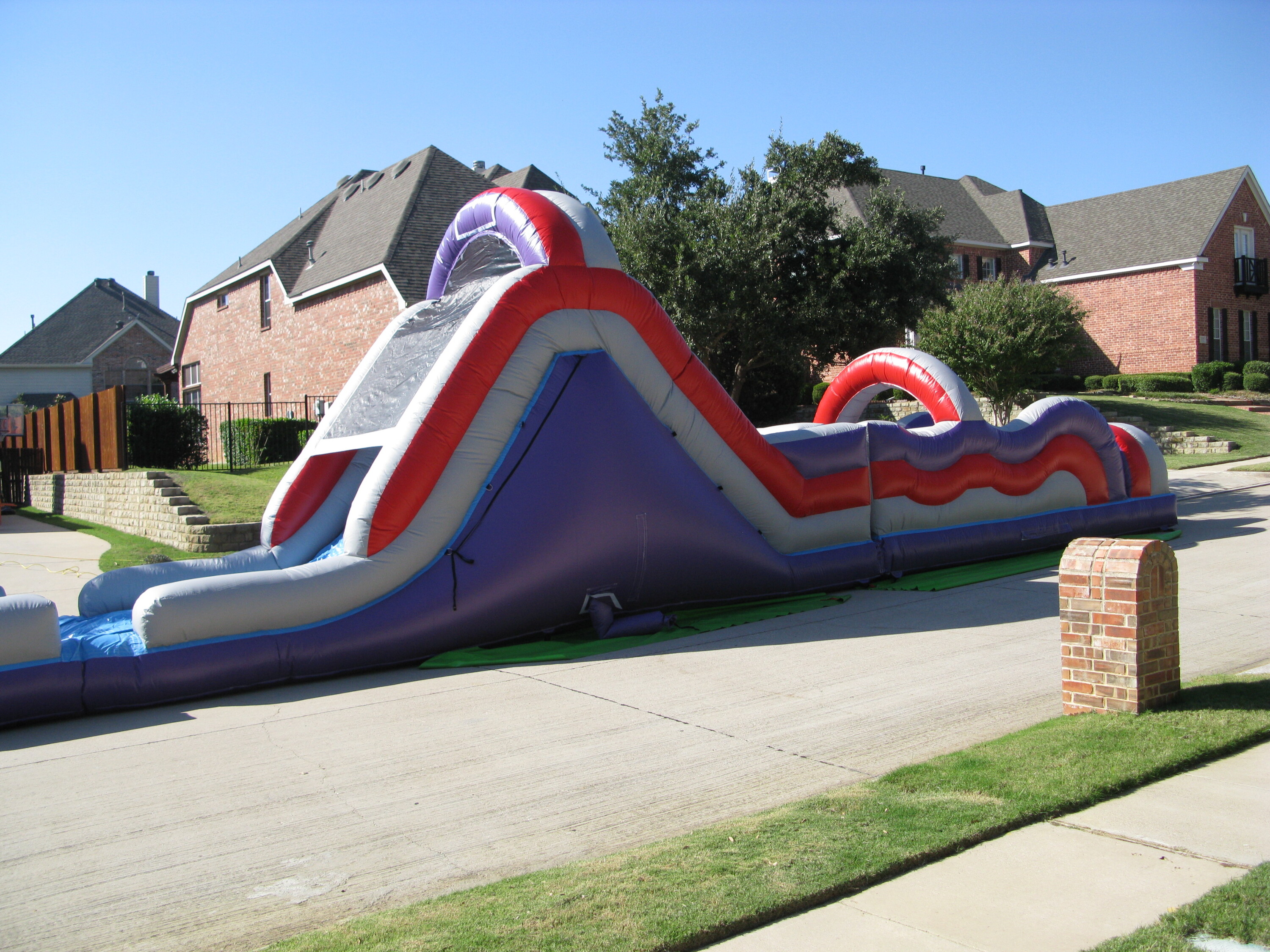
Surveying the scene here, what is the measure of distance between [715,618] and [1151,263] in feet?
97.2

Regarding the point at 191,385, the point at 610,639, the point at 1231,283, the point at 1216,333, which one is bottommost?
the point at 610,639

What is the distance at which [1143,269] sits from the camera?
31797 mm

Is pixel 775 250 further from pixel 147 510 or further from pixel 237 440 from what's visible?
pixel 237 440

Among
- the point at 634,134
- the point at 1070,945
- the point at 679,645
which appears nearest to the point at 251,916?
the point at 1070,945

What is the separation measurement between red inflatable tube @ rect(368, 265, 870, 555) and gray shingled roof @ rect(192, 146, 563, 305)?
14770 millimetres

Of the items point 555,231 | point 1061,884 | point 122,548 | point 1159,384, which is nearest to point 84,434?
point 122,548

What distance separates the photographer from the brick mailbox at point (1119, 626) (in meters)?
4.76

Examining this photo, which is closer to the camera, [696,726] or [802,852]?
[802,852]

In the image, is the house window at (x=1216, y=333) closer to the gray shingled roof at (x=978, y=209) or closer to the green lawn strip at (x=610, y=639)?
the gray shingled roof at (x=978, y=209)

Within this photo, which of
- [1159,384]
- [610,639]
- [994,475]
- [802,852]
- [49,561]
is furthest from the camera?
[1159,384]

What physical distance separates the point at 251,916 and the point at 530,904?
957 millimetres

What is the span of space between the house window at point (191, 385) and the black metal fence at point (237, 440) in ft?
29.7

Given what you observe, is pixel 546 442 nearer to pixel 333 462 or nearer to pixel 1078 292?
pixel 333 462

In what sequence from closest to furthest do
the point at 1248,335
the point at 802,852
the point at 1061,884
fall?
the point at 1061,884 → the point at 802,852 → the point at 1248,335
